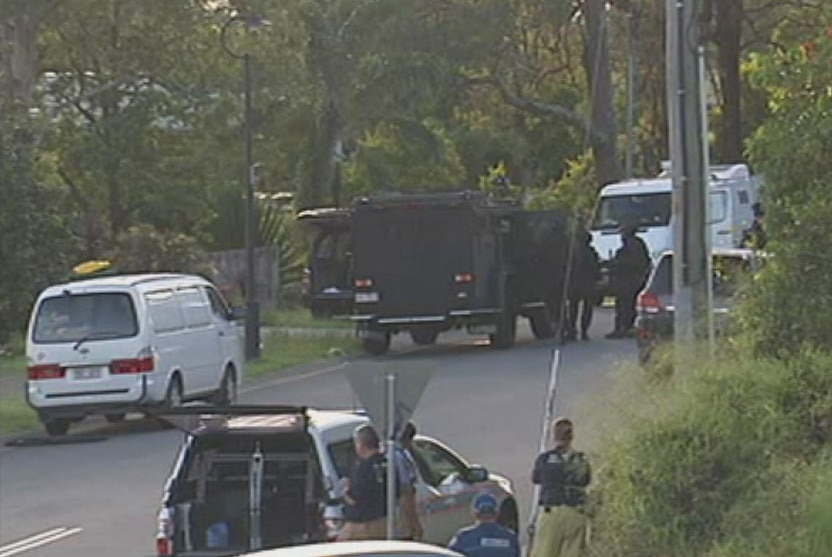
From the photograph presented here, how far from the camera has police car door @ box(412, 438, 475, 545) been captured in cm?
1584

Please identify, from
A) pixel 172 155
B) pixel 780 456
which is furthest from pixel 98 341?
pixel 172 155

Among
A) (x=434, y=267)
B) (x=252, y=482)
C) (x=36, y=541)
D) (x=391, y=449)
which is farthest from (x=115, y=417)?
(x=391, y=449)

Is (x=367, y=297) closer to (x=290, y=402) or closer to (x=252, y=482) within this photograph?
(x=290, y=402)

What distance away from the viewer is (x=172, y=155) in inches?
2030

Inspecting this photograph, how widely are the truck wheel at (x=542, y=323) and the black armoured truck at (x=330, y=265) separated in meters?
3.85

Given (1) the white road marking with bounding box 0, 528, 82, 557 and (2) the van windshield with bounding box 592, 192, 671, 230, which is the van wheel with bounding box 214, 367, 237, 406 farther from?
(2) the van windshield with bounding box 592, 192, 671, 230

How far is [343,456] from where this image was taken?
49.7 feet

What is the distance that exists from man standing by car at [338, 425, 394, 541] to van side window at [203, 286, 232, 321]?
14.6 metres

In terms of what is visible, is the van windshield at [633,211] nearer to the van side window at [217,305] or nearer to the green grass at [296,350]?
the green grass at [296,350]

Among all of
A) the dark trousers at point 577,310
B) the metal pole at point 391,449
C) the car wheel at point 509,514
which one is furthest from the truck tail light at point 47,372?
the metal pole at point 391,449

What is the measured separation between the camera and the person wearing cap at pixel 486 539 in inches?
515

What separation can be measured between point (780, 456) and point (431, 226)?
20.7 metres

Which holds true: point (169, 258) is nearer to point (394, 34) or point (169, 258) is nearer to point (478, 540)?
point (394, 34)

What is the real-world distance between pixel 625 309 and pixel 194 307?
9.31 metres
